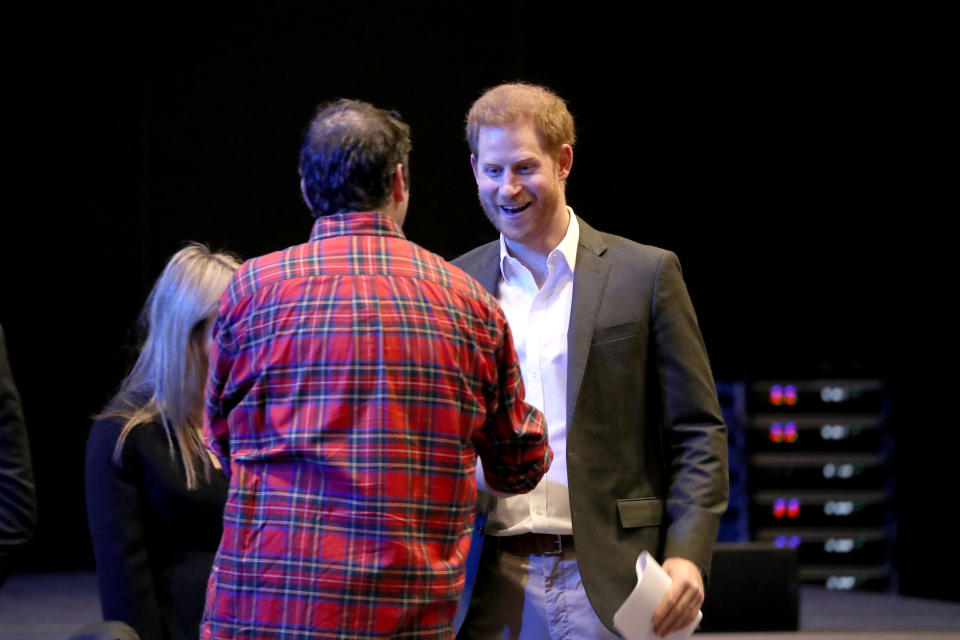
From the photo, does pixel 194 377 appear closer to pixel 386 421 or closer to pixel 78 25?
pixel 386 421

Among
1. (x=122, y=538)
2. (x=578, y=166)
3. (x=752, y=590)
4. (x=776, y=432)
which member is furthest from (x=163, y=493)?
(x=776, y=432)

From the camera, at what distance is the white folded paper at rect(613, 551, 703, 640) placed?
1.80 m

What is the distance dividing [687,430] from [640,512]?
0.16 m

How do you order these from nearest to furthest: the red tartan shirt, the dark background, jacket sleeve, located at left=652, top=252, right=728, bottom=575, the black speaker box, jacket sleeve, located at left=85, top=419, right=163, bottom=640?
1. the red tartan shirt
2. jacket sleeve, located at left=652, top=252, right=728, bottom=575
3. jacket sleeve, located at left=85, top=419, right=163, bottom=640
4. the black speaker box
5. the dark background

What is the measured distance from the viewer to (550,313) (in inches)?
82.4

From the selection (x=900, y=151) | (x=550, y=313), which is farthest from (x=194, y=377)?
(x=900, y=151)

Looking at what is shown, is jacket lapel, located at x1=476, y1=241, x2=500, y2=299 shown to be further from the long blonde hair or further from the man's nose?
the long blonde hair

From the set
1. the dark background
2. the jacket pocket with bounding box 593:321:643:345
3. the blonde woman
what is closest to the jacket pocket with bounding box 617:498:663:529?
the jacket pocket with bounding box 593:321:643:345

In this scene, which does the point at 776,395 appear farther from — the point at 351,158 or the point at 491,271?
the point at 351,158

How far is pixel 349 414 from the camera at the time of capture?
1.41 metres

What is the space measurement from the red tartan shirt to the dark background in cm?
387

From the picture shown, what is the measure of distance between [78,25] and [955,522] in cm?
473

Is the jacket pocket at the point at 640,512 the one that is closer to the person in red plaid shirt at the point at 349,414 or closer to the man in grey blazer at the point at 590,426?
the man in grey blazer at the point at 590,426

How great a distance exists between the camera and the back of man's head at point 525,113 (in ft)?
6.88
